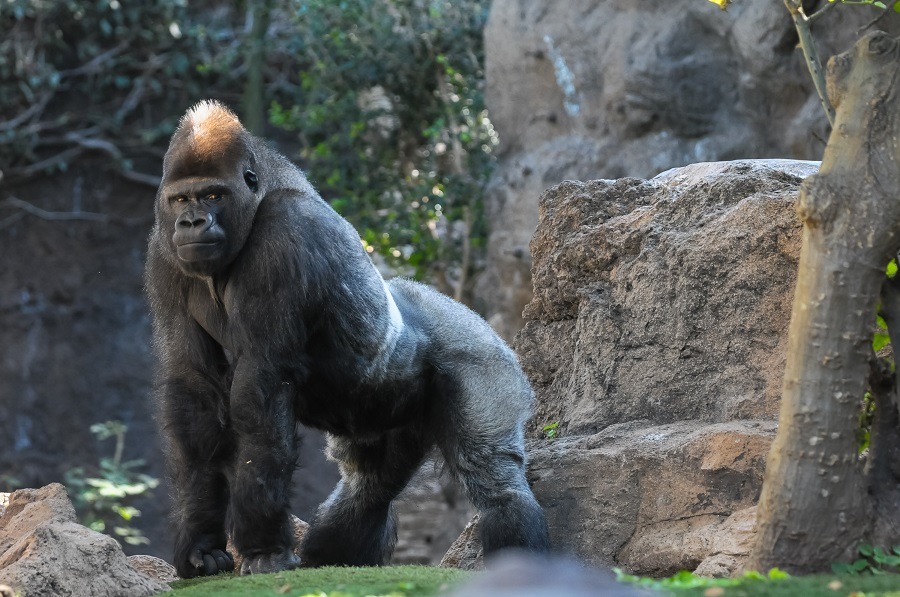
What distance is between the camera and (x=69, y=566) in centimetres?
361

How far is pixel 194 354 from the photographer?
4.32 meters

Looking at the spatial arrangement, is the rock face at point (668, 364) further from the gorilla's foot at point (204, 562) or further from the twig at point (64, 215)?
the twig at point (64, 215)

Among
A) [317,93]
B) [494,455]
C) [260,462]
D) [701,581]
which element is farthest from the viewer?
[317,93]

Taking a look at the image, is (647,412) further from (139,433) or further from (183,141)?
(139,433)

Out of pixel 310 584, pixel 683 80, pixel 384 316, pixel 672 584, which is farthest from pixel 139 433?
pixel 672 584

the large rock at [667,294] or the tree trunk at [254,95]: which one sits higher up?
the tree trunk at [254,95]

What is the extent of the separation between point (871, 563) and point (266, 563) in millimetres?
2021

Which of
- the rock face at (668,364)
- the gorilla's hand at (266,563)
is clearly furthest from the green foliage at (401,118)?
the gorilla's hand at (266,563)

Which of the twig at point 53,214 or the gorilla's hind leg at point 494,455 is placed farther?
the twig at point 53,214

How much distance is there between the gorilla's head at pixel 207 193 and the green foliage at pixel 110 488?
4.03m

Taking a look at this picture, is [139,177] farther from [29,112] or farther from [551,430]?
[551,430]

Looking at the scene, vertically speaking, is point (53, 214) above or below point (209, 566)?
above

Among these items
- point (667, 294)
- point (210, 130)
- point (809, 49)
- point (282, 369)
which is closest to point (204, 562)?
point (282, 369)

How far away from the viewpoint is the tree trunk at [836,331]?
3104mm
